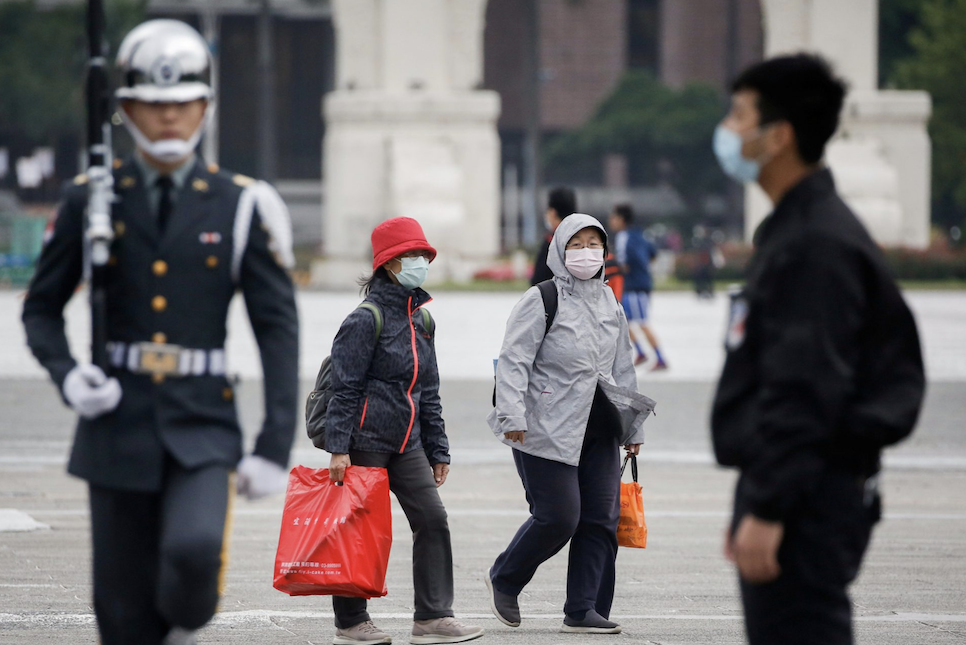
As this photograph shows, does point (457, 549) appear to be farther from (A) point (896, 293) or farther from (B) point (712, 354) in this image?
(B) point (712, 354)

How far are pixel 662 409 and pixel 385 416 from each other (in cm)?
945

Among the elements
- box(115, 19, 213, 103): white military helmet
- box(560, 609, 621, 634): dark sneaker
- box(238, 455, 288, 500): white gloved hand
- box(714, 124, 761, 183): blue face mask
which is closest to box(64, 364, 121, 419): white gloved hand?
box(238, 455, 288, 500): white gloved hand

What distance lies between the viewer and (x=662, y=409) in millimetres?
15391

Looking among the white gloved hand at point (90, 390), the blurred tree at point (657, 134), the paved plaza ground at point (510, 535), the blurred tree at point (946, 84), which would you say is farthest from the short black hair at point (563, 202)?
the blurred tree at point (657, 134)

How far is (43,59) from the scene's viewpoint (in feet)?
202

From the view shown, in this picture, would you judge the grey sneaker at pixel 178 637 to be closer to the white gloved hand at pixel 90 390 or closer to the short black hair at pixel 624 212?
the white gloved hand at pixel 90 390

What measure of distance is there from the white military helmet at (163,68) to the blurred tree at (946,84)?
49.7 meters

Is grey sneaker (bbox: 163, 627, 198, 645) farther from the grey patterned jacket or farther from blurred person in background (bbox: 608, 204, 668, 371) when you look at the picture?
blurred person in background (bbox: 608, 204, 668, 371)

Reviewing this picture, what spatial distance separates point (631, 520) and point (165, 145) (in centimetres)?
338

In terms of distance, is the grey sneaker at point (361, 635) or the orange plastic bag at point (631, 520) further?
the orange plastic bag at point (631, 520)

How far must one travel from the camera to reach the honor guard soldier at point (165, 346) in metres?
3.93

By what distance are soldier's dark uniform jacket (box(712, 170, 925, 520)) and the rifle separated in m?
1.55

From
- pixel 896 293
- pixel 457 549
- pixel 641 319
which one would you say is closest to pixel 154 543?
pixel 896 293

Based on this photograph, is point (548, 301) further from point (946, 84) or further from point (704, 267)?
point (946, 84)
